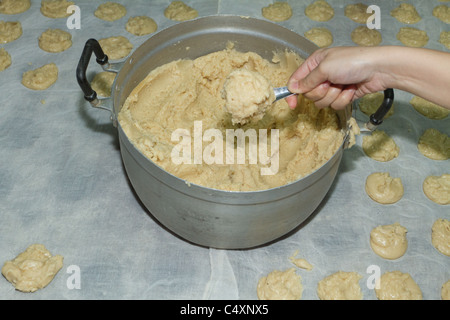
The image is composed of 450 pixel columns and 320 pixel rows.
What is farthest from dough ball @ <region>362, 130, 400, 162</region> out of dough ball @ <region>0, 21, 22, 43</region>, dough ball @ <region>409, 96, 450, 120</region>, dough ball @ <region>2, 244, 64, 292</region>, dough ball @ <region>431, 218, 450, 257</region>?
dough ball @ <region>0, 21, 22, 43</region>

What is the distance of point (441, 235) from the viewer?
1.90 meters

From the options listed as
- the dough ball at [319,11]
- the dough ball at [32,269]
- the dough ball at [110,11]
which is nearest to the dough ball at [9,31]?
the dough ball at [110,11]

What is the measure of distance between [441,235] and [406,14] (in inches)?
61.8

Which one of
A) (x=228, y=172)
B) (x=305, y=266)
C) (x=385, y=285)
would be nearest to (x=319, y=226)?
(x=305, y=266)

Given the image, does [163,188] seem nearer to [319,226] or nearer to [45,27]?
[319,226]

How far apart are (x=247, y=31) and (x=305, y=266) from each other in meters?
1.05

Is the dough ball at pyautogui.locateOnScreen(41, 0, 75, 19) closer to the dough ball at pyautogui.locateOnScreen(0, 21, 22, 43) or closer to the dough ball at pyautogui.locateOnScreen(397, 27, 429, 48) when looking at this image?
the dough ball at pyautogui.locateOnScreen(0, 21, 22, 43)

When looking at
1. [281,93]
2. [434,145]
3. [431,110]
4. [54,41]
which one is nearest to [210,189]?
[281,93]

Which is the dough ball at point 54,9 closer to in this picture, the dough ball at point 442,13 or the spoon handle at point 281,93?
the spoon handle at point 281,93

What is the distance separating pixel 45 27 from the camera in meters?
2.63

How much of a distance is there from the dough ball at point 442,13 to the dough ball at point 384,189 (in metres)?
1.37

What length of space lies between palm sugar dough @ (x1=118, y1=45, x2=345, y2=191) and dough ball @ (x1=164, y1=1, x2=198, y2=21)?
79cm

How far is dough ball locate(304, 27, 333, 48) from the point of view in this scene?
262cm

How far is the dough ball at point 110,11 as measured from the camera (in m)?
2.68
